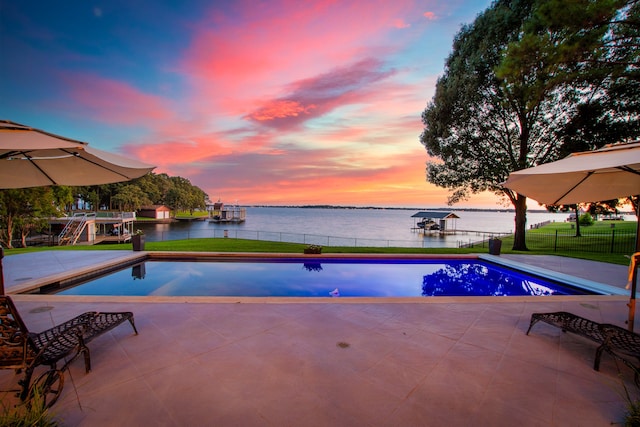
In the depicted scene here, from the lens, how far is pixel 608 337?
2869 mm

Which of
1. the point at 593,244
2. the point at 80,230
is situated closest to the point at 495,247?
the point at 593,244

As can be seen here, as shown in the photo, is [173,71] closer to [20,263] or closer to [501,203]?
[20,263]

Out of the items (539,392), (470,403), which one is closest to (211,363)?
(470,403)

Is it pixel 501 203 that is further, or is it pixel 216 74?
pixel 501 203

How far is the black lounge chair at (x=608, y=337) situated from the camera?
8.83 ft

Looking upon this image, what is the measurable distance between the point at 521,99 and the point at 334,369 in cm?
1379

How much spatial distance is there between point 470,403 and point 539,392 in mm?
754

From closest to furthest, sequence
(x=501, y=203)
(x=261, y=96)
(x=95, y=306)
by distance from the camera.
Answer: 1. (x=95, y=306)
2. (x=261, y=96)
3. (x=501, y=203)

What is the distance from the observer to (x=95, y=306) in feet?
15.9

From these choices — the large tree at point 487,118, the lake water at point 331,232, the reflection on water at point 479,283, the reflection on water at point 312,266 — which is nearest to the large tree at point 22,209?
the lake water at point 331,232

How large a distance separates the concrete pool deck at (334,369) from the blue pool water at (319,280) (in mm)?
2731

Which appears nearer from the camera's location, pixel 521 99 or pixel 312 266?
pixel 312 266

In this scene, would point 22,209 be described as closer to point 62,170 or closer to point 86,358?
point 62,170

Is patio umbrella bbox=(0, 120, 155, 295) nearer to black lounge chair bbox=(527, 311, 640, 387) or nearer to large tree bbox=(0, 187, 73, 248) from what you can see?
black lounge chair bbox=(527, 311, 640, 387)
